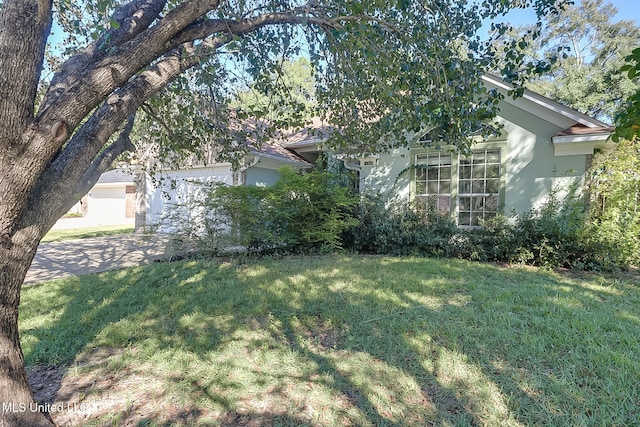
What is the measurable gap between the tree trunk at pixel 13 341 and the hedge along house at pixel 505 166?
7689 millimetres

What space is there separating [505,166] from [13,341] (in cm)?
915

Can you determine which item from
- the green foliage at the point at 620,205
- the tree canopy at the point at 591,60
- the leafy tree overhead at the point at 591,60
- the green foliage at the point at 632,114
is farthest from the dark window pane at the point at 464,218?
the tree canopy at the point at 591,60

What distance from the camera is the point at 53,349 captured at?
3359mm

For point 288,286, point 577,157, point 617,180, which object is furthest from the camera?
point 577,157

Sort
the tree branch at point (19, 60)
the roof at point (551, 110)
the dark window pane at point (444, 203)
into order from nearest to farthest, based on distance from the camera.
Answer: the tree branch at point (19, 60)
the roof at point (551, 110)
the dark window pane at point (444, 203)

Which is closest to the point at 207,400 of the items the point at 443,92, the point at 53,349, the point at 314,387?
the point at 314,387

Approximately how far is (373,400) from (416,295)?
2448mm

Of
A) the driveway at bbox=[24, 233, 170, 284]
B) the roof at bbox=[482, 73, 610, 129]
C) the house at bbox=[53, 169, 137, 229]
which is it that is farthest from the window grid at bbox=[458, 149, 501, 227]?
the house at bbox=[53, 169, 137, 229]

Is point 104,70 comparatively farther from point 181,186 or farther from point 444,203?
point 181,186

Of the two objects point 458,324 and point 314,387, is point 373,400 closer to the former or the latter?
point 314,387

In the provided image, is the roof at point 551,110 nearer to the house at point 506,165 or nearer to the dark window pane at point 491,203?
the house at point 506,165

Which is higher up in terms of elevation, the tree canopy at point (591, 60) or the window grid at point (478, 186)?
the tree canopy at point (591, 60)

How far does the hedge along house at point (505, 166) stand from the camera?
291 inches

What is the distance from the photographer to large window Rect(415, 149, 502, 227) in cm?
838
